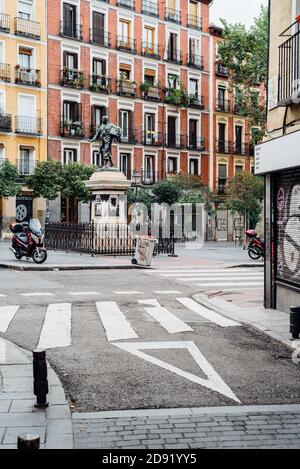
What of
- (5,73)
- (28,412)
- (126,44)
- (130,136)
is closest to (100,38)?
(126,44)

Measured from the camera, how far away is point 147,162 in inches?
1925

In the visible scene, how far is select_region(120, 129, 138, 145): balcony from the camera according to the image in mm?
47206

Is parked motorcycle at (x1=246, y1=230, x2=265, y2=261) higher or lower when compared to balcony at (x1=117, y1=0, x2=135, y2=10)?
lower

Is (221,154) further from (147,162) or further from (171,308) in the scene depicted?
(171,308)

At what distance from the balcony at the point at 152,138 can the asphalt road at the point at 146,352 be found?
35876 millimetres

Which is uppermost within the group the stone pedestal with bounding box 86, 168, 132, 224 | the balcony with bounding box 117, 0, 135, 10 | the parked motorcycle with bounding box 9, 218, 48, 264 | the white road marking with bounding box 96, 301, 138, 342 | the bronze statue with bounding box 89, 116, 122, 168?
the balcony with bounding box 117, 0, 135, 10

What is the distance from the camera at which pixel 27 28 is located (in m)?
41.6

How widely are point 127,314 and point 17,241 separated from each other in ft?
35.0

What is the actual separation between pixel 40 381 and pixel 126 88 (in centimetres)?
4374

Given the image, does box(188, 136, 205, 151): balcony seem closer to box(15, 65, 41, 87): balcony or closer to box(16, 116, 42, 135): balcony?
box(16, 116, 42, 135): balcony

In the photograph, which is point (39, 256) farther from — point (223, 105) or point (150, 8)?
point (223, 105)

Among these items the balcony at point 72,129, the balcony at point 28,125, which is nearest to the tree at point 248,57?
the balcony at point 72,129

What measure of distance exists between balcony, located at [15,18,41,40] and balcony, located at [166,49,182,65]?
12255mm

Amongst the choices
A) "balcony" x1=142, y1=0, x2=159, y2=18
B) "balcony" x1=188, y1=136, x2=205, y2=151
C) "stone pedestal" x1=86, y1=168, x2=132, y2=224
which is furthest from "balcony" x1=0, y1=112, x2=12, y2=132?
"balcony" x1=188, y1=136, x2=205, y2=151
